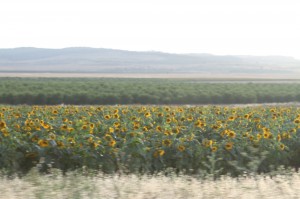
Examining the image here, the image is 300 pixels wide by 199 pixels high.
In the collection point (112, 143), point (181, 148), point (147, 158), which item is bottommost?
point (147, 158)

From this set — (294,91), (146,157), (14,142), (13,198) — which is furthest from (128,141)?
(294,91)

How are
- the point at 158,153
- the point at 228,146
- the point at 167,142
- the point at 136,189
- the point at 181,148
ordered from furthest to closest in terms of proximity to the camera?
the point at 228,146 → the point at 167,142 → the point at 181,148 → the point at 158,153 → the point at 136,189

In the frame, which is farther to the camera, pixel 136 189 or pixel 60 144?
pixel 60 144

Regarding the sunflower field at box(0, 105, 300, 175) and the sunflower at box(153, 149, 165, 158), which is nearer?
the sunflower field at box(0, 105, 300, 175)

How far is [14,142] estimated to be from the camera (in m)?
8.24

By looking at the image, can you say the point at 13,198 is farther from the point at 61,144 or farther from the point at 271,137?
the point at 271,137

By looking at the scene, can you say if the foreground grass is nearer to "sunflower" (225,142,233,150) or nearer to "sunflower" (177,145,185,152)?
"sunflower" (177,145,185,152)

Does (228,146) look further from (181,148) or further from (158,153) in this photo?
(158,153)

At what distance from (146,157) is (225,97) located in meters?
24.8

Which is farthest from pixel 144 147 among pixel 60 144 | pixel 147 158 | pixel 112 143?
pixel 60 144

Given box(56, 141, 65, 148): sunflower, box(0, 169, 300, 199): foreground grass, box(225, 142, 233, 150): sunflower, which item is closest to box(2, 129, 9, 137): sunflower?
box(56, 141, 65, 148): sunflower

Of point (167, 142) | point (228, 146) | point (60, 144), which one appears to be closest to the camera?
point (60, 144)

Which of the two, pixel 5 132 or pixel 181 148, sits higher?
pixel 5 132

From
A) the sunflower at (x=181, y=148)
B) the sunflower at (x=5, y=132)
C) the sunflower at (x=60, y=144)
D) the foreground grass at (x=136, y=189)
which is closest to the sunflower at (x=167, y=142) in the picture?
the sunflower at (x=181, y=148)
